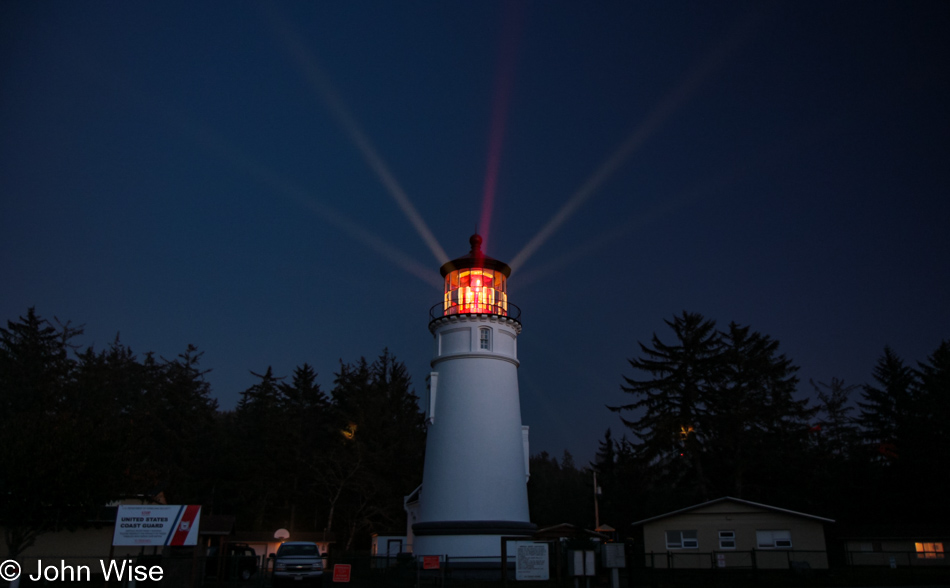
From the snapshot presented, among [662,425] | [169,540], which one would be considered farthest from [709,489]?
[169,540]

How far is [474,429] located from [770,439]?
29.6m

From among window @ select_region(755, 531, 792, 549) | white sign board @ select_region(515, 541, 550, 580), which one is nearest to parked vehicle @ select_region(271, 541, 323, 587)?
white sign board @ select_region(515, 541, 550, 580)

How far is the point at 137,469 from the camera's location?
45188 mm

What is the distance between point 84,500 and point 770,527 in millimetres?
28523

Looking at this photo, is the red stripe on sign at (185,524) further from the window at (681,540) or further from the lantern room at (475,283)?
the window at (681,540)

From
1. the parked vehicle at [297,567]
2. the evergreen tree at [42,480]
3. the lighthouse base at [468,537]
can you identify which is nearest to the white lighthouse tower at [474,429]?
the lighthouse base at [468,537]

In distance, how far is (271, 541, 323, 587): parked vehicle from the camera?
1997cm

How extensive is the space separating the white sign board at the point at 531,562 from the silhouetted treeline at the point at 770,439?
2959 cm

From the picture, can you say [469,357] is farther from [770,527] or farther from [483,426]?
[770,527]

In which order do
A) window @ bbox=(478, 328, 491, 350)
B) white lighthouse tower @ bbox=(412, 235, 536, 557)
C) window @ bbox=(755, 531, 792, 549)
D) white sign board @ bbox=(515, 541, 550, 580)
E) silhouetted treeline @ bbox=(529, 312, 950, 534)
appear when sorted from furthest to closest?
silhouetted treeline @ bbox=(529, 312, 950, 534) < window @ bbox=(478, 328, 491, 350) < window @ bbox=(755, 531, 792, 549) < white lighthouse tower @ bbox=(412, 235, 536, 557) < white sign board @ bbox=(515, 541, 550, 580)

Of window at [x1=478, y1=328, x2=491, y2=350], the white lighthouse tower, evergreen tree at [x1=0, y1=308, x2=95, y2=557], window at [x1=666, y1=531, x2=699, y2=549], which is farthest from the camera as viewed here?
window at [x1=666, y1=531, x2=699, y2=549]

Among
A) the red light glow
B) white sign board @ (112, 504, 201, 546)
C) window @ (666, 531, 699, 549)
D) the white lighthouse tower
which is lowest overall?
window @ (666, 531, 699, 549)

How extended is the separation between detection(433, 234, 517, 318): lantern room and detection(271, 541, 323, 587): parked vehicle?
12.0 m

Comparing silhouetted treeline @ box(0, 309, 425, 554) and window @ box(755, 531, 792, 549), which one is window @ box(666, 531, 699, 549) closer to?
window @ box(755, 531, 792, 549)
